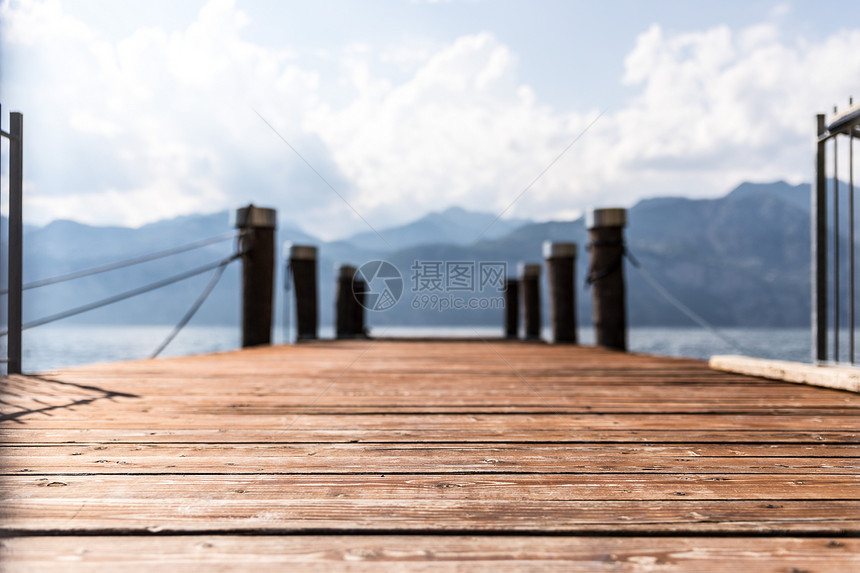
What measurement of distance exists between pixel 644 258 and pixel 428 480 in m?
150

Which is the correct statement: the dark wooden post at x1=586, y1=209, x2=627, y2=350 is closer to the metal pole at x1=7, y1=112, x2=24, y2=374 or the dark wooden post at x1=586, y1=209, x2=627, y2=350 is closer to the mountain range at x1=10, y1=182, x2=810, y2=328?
the metal pole at x1=7, y1=112, x2=24, y2=374

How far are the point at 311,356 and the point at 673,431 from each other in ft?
12.0

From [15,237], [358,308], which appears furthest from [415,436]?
[358,308]

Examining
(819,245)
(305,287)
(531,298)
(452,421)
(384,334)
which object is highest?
(819,245)

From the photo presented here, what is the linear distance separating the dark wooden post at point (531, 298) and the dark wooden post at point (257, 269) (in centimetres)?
559

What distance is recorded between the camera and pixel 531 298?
1012cm

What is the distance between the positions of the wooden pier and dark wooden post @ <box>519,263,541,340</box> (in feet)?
23.9

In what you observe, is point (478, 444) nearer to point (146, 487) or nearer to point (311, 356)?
point (146, 487)

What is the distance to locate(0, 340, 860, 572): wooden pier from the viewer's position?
3.45ft

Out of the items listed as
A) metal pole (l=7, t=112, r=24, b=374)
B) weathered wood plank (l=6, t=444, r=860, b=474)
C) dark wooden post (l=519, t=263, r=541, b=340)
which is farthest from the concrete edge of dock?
dark wooden post (l=519, t=263, r=541, b=340)

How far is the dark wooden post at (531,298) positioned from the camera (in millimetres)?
10109

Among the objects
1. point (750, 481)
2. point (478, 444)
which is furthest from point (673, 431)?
point (478, 444)

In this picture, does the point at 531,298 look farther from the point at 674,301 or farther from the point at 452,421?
the point at 452,421

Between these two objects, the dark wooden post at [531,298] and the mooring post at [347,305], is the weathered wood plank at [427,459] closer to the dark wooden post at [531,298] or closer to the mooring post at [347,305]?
the mooring post at [347,305]
